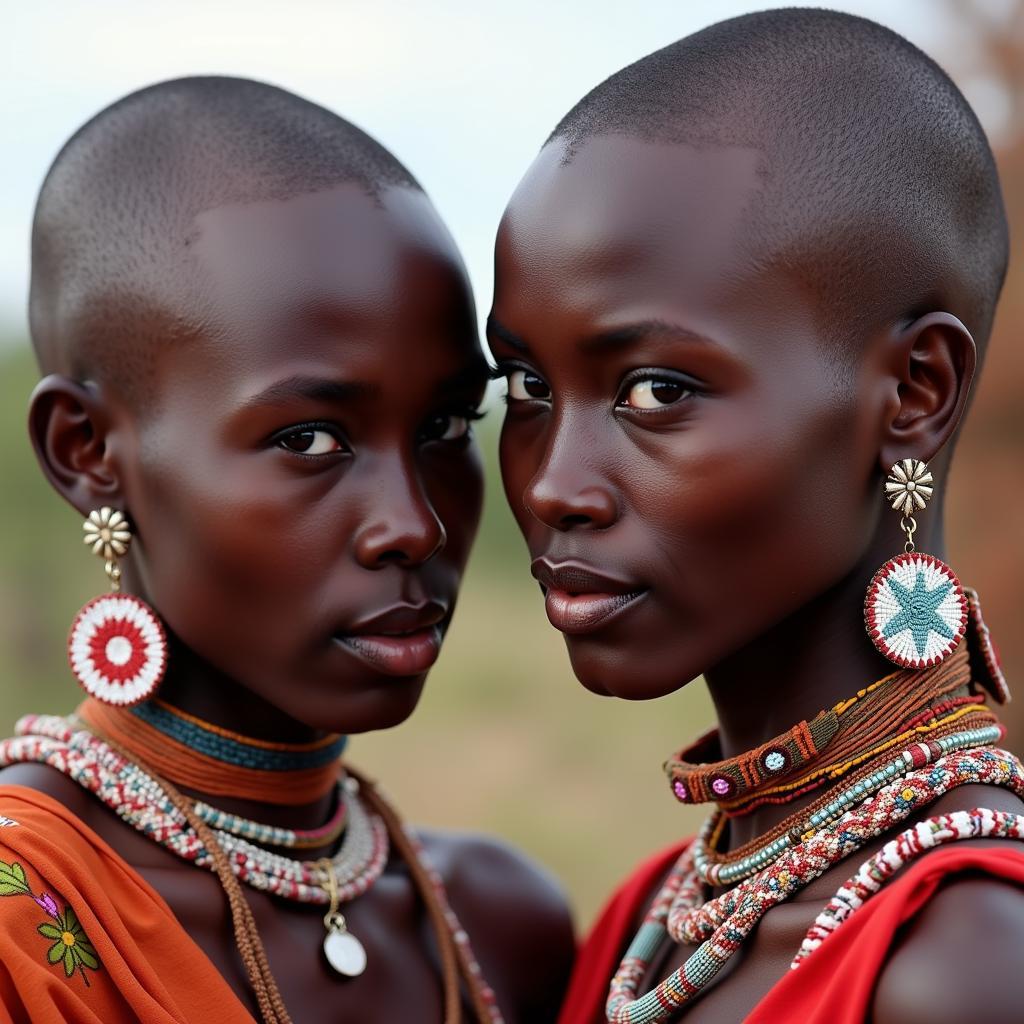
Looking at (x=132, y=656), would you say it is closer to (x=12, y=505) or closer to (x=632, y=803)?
(x=632, y=803)

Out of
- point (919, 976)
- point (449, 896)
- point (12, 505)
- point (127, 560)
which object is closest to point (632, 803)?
point (12, 505)

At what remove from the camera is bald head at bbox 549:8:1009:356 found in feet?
8.20

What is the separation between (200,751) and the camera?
302 centimetres

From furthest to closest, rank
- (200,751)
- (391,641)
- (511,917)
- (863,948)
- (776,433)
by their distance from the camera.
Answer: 1. (511,917)
2. (200,751)
3. (391,641)
4. (776,433)
5. (863,948)

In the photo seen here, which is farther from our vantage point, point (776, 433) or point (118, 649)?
point (118, 649)

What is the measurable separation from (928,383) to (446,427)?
100 cm

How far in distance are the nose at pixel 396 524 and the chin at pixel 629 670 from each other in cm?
37

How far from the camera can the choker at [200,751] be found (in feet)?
9.85

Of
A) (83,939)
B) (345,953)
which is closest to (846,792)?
(345,953)

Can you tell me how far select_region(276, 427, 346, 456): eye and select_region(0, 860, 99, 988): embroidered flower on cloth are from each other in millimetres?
882

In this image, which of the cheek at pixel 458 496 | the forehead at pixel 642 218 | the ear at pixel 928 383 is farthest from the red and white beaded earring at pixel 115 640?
the ear at pixel 928 383

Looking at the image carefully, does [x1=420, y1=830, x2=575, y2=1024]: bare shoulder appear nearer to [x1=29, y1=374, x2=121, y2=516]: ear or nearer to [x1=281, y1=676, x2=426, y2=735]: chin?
[x1=281, y1=676, x2=426, y2=735]: chin

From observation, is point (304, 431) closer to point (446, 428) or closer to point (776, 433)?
point (446, 428)

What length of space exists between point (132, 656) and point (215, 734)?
0.75 ft
